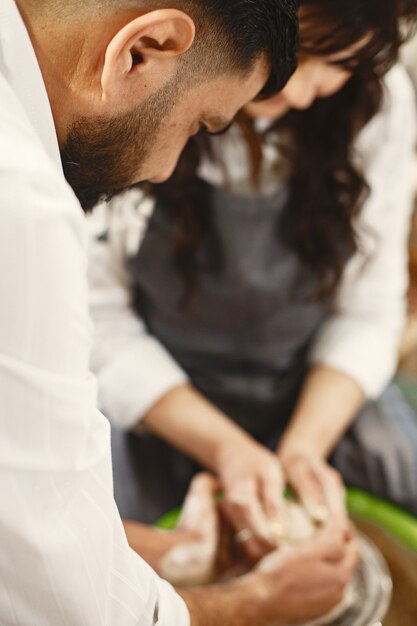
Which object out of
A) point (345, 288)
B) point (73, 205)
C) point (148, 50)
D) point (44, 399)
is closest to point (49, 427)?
point (44, 399)

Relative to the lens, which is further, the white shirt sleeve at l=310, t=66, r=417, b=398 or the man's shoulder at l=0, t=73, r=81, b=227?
the white shirt sleeve at l=310, t=66, r=417, b=398

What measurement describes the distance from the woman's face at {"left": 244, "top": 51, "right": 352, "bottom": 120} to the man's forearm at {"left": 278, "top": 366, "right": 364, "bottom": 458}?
0.43 metres

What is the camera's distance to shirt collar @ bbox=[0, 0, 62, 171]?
484 mm

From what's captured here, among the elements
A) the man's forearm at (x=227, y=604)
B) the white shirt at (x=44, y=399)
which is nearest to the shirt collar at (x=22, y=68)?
the white shirt at (x=44, y=399)

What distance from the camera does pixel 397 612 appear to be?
899 millimetres

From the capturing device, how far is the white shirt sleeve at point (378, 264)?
111 cm

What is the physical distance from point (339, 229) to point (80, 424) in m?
0.71

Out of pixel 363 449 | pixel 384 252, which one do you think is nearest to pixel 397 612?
pixel 363 449

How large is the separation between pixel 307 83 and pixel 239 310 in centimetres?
A: 37

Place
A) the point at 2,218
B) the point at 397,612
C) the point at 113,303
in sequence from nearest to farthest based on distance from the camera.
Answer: the point at 2,218 < the point at 397,612 < the point at 113,303

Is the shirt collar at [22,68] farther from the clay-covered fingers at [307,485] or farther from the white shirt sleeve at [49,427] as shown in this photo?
the clay-covered fingers at [307,485]

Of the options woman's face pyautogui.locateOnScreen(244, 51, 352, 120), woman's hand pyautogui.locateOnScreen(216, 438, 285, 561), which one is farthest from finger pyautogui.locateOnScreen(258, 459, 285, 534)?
woman's face pyautogui.locateOnScreen(244, 51, 352, 120)

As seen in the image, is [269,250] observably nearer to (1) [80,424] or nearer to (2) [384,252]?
(2) [384,252]

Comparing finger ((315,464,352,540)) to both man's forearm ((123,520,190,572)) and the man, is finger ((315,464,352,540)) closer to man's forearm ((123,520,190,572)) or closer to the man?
man's forearm ((123,520,190,572))
